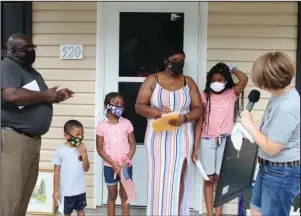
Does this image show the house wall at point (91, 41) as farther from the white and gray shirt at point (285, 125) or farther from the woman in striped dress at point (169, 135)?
the white and gray shirt at point (285, 125)

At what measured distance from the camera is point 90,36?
4574 millimetres

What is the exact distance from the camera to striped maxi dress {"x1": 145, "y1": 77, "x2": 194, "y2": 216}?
3738 mm

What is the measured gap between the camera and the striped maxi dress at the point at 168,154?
12.3 ft

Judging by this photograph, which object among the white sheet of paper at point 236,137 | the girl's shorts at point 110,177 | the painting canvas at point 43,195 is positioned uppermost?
the white sheet of paper at point 236,137

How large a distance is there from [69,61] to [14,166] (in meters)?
1.70

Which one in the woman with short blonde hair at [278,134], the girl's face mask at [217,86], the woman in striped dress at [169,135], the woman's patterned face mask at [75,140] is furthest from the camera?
the girl's face mask at [217,86]

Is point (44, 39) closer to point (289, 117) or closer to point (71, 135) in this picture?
point (71, 135)

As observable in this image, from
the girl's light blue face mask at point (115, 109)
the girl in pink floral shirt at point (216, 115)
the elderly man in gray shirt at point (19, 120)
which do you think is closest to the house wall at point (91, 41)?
the girl in pink floral shirt at point (216, 115)

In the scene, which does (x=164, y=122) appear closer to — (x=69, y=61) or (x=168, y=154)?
(x=168, y=154)

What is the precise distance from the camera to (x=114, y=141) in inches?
155

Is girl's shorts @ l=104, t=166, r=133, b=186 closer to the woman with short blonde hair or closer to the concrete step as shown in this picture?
the concrete step

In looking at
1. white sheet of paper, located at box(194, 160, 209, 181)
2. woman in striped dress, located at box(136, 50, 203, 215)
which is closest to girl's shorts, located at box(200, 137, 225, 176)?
white sheet of paper, located at box(194, 160, 209, 181)

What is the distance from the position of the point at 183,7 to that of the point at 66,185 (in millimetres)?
2050

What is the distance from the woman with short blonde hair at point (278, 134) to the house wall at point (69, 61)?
2474 mm
